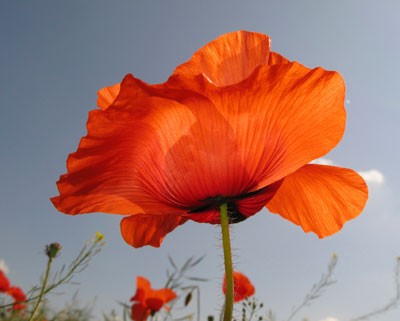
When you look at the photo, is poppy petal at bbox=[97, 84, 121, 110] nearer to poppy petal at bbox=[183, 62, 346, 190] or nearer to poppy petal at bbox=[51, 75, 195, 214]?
poppy petal at bbox=[51, 75, 195, 214]

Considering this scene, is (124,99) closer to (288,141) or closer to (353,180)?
(288,141)

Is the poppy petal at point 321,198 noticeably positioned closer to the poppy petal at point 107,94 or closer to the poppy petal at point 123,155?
the poppy petal at point 123,155

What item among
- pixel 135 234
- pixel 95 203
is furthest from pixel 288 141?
pixel 135 234

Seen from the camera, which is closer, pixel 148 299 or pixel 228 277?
pixel 228 277

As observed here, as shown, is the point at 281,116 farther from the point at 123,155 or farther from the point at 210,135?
the point at 123,155

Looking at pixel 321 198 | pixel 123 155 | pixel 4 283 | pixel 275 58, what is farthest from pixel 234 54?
pixel 4 283

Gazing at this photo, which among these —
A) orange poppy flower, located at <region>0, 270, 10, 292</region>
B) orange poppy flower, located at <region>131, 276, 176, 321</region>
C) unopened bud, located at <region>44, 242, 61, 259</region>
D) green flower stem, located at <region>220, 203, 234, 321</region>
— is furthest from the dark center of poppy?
orange poppy flower, located at <region>0, 270, 10, 292</region>
